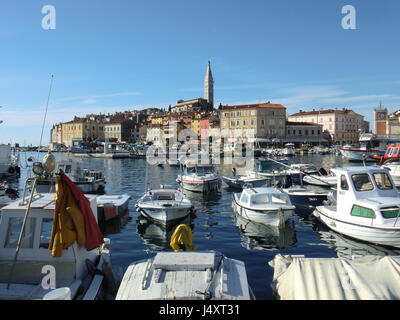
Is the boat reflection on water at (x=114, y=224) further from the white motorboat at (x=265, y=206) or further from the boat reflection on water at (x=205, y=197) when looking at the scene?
the boat reflection on water at (x=205, y=197)

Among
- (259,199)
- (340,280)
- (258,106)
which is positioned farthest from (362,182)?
(258,106)

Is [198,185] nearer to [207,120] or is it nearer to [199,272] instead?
[199,272]

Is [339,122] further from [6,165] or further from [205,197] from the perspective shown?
[205,197]

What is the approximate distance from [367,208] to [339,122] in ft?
388

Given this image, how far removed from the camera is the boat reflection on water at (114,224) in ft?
55.9

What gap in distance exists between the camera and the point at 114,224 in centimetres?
1819

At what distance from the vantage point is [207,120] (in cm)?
12675

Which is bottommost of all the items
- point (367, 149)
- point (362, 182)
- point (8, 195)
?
point (8, 195)

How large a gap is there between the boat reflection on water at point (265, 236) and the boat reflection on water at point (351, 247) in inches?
56.8

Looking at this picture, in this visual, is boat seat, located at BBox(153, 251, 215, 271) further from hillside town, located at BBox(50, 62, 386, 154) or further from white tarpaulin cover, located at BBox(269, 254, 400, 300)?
hillside town, located at BBox(50, 62, 386, 154)

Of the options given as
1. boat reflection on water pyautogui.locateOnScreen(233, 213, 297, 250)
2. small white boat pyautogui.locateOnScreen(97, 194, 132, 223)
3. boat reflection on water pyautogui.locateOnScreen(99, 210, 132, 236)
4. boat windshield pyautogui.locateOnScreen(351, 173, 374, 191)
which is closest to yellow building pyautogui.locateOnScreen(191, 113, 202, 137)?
small white boat pyautogui.locateOnScreen(97, 194, 132, 223)

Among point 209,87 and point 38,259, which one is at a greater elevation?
point 209,87

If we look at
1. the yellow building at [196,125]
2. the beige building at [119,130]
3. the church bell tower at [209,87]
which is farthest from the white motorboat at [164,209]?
the church bell tower at [209,87]
